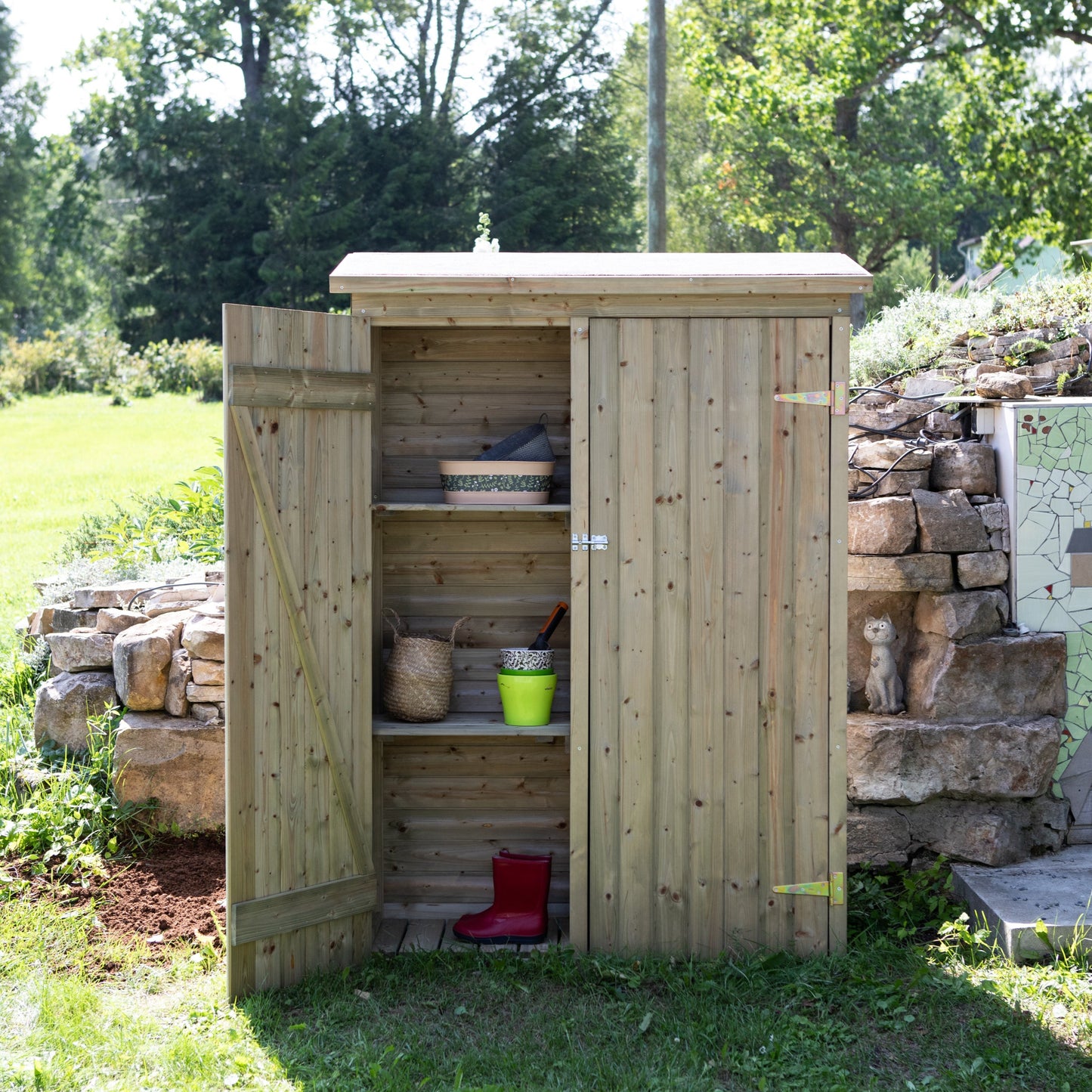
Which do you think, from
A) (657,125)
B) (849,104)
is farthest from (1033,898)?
(849,104)

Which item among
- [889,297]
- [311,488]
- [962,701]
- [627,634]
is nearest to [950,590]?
[962,701]

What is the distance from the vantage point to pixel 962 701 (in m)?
4.04

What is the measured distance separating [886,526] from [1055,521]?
2.11ft

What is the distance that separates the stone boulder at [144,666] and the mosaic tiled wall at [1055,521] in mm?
3357

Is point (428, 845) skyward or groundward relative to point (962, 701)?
groundward

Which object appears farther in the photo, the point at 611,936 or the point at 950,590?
the point at 950,590

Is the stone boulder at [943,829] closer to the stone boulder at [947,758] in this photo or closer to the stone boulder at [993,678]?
the stone boulder at [947,758]

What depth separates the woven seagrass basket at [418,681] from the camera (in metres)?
3.69

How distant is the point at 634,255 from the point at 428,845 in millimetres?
2350

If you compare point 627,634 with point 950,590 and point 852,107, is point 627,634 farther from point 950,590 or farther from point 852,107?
point 852,107

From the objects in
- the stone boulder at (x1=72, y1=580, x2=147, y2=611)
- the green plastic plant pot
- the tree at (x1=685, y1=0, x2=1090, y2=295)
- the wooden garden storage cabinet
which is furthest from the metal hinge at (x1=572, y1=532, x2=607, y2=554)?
the tree at (x1=685, y1=0, x2=1090, y2=295)

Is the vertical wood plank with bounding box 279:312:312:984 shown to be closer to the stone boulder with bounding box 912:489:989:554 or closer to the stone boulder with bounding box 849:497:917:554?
the stone boulder with bounding box 849:497:917:554

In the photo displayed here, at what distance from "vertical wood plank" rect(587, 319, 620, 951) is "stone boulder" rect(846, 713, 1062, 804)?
106 cm

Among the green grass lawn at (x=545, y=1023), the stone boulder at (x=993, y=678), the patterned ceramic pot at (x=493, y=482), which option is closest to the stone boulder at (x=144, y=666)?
the green grass lawn at (x=545, y=1023)
